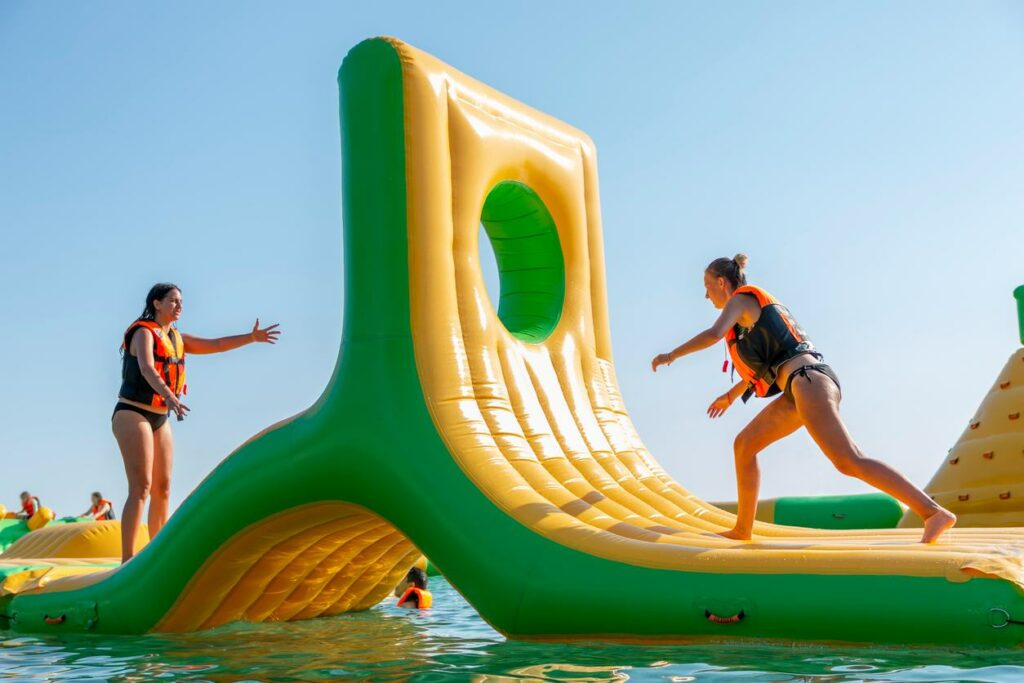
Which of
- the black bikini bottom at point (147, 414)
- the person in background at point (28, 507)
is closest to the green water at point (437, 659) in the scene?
the black bikini bottom at point (147, 414)

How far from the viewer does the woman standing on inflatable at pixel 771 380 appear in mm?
3961

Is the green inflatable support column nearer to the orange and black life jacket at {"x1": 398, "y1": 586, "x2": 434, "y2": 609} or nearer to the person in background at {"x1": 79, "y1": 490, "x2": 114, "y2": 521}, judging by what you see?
the orange and black life jacket at {"x1": 398, "y1": 586, "x2": 434, "y2": 609}

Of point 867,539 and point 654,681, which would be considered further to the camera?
point 867,539

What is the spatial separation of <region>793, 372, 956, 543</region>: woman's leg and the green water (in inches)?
25.3

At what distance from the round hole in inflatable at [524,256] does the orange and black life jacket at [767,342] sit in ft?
5.17

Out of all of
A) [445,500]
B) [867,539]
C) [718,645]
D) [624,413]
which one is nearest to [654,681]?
[718,645]

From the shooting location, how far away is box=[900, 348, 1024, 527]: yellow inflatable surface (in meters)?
6.43

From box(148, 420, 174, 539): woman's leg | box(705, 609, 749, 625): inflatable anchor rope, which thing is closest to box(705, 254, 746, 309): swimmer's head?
box(705, 609, 749, 625): inflatable anchor rope

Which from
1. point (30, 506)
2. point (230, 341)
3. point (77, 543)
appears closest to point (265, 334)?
point (230, 341)

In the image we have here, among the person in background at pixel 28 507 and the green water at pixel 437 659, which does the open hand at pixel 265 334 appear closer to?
the green water at pixel 437 659

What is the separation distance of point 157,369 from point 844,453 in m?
3.17

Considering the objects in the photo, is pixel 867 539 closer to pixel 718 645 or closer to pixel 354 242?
pixel 718 645

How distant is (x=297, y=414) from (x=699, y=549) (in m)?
1.82

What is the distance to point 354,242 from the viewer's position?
4680 millimetres
